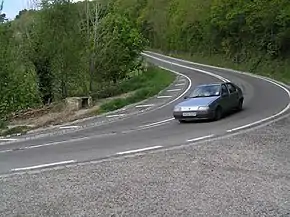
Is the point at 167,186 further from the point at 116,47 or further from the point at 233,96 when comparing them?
the point at 116,47

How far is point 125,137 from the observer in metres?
17.3

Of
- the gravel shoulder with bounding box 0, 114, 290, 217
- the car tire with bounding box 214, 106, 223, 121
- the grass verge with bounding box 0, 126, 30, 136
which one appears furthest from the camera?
the grass verge with bounding box 0, 126, 30, 136

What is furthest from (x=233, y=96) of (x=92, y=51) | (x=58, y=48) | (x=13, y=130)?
(x=58, y=48)

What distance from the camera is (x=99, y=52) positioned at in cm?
3494

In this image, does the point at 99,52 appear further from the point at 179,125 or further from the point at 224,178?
the point at 224,178

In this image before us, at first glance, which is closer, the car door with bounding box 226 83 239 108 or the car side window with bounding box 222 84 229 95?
the car side window with bounding box 222 84 229 95

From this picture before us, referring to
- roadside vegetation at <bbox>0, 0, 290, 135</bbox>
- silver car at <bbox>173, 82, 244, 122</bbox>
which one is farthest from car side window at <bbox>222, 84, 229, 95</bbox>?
roadside vegetation at <bbox>0, 0, 290, 135</bbox>

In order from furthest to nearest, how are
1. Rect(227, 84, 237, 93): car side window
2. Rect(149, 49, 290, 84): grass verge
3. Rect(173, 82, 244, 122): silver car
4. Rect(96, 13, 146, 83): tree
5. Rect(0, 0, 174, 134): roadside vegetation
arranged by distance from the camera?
Rect(149, 49, 290, 84): grass verge → Rect(96, 13, 146, 83): tree → Rect(0, 0, 174, 134): roadside vegetation → Rect(227, 84, 237, 93): car side window → Rect(173, 82, 244, 122): silver car

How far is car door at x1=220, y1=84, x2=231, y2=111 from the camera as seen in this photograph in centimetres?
2068

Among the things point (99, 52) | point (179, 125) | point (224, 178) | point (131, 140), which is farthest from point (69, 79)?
point (224, 178)

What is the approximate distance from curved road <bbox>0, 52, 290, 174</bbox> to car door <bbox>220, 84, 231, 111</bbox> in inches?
17.8

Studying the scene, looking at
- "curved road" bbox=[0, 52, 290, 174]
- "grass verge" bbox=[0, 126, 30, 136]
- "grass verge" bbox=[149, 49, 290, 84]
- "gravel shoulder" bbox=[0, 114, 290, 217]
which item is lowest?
"grass verge" bbox=[149, 49, 290, 84]

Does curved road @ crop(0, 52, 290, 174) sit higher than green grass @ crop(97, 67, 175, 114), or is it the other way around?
curved road @ crop(0, 52, 290, 174)

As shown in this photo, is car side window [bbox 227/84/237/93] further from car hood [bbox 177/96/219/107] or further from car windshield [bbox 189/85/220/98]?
car hood [bbox 177/96/219/107]
